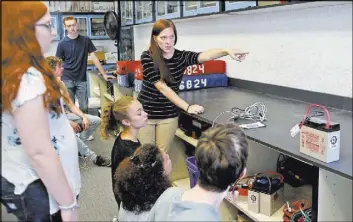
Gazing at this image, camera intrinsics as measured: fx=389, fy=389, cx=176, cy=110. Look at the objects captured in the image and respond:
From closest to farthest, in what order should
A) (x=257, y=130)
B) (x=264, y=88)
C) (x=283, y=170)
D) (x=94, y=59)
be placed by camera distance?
(x=257, y=130)
(x=283, y=170)
(x=264, y=88)
(x=94, y=59)

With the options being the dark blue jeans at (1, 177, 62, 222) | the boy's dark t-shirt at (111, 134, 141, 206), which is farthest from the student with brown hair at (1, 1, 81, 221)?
the boy's dark t-shirt at (111, 134, 141, 206)

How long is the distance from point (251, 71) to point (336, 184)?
159 cm

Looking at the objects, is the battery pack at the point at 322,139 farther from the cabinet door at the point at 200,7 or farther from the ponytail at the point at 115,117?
the cabinet door at the point at 200,7

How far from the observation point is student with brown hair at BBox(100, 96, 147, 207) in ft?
6.12

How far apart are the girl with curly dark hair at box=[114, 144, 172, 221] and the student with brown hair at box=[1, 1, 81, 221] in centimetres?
41

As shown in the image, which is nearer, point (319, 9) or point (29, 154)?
point (29, 154)

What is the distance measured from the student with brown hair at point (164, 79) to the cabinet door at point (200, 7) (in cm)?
43

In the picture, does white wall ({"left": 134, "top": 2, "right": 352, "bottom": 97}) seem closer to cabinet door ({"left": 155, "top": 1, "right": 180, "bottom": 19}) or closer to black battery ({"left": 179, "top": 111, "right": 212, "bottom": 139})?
cabinet door ({"left": 155, "top": 1, "right": 180, "bottom": 19})

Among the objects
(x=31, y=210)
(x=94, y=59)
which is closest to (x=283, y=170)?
(x=31, y=210)

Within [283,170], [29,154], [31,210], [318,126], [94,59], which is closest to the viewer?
[29,154]

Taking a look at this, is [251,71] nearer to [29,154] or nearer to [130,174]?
[130,174]

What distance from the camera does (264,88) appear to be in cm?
273

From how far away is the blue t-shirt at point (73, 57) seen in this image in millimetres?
4133

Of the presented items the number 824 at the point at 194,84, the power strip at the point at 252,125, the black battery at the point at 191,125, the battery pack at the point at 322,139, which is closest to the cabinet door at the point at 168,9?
the number 824 at the point at 194,84
